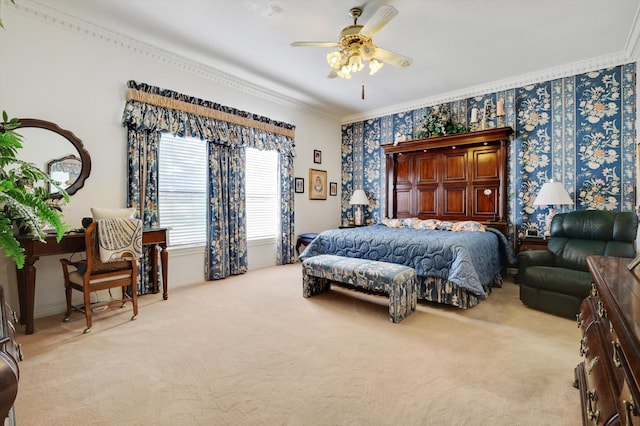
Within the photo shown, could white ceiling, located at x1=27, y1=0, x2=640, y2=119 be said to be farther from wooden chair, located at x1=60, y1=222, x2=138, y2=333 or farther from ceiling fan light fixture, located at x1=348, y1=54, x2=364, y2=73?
wooden chair, located at x1=60, y1=222, x2=138, y2=333

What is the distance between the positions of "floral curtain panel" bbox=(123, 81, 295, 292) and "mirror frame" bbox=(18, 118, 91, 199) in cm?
42

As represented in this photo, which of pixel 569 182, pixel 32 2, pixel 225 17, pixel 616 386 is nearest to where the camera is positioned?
pixel 616 386

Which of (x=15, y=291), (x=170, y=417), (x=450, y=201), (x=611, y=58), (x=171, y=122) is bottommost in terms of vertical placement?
(x=170, y=417)

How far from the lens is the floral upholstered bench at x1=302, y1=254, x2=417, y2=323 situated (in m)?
2.90

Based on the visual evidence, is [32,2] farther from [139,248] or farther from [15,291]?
[15,291]

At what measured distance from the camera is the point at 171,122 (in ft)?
12.7

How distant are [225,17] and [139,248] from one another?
243 centimetres

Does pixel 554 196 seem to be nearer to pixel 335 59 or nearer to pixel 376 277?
pixel 376 277

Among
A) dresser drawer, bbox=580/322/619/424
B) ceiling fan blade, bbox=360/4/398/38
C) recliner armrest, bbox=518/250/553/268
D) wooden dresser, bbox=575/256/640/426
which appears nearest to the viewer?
wooden dresser, bbox=575/256/640/426

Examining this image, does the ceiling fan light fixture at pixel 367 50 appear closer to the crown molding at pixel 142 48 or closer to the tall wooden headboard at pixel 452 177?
the crown molding at pixel 142 48

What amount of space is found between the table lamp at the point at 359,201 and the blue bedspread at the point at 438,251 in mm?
1979

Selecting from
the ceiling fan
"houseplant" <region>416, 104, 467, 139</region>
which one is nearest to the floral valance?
the ceiling fan

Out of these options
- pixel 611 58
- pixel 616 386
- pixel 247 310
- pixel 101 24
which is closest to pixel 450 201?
pixel 611 58

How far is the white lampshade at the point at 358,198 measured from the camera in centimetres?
606
